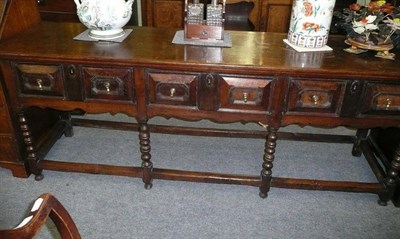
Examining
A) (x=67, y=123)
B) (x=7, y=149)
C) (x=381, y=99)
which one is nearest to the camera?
(x=381, y=99)

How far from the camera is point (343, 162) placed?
6.93ft

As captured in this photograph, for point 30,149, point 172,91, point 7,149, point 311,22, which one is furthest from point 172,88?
point 7,149

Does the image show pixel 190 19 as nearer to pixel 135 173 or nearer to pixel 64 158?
pixel 135 173

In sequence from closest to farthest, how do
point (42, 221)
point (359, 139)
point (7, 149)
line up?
point (42, 221)
point (7, 149)
point (359, 139)

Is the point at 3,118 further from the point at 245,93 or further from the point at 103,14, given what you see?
the point at 245,93

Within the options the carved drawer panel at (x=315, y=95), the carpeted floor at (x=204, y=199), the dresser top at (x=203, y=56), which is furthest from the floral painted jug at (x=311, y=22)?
the carpeted floor at (x=204, y=199)

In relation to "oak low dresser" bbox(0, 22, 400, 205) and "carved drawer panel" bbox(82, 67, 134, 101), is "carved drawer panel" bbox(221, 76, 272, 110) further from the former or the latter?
"carved drawer panel" bbox(82, 67, 134, 101)

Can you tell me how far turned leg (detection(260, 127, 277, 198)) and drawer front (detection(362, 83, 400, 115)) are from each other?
16.8 inches

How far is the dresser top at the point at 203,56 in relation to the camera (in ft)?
4.69

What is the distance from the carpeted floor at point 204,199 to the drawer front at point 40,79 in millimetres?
552

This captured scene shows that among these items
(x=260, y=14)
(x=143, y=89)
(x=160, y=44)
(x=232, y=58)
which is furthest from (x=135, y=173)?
(x=260, y=14)

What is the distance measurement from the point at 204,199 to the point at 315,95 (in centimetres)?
78

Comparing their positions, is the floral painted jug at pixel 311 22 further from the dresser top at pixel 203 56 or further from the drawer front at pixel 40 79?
the drawer front at pixel 40 79

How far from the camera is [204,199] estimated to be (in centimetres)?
178
